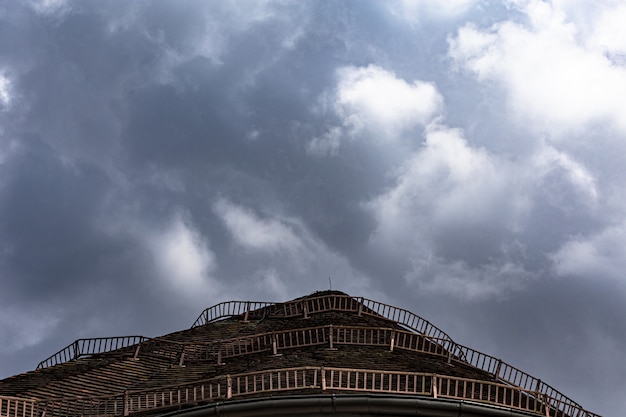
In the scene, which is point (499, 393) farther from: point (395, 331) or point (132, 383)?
point (132, 383)

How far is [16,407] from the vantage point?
3669cm

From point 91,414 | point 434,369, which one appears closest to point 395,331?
point 434,369

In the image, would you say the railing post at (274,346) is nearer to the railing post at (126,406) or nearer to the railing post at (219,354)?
the railing post at (219,354)

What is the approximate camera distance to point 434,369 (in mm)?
38281

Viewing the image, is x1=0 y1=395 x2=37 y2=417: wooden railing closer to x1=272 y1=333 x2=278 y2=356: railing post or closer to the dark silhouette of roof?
the dark silhouette of roof

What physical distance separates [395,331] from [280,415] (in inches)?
506

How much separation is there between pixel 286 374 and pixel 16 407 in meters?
9.99

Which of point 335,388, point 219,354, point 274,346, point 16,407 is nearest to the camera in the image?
point 335,388

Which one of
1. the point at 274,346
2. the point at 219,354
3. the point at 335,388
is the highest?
the point at 219,354

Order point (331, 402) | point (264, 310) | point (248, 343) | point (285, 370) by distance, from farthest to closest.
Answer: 1. point (264, 310)
2. point (248, 343)
3. point (285, 370)
4. point (331, 402)

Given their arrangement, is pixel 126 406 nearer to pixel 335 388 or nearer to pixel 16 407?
pixel 16 407

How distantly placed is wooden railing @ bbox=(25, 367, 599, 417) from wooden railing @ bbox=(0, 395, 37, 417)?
270 centimetres

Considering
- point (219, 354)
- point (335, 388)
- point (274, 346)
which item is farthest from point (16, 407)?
point (335, 388)

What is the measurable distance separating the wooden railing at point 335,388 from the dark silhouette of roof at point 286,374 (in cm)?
4
